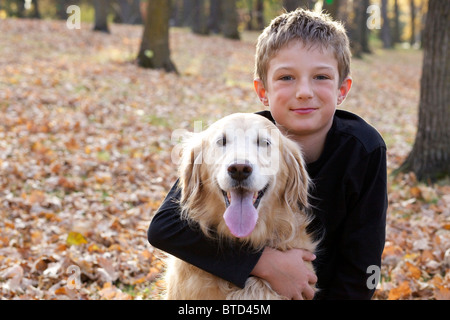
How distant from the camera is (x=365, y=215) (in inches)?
111

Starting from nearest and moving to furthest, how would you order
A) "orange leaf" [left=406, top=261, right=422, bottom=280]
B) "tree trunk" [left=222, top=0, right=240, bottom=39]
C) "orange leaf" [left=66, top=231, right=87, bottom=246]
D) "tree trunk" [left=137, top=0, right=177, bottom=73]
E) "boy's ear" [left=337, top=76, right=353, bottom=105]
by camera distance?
"boy's ear" [left=337, top=76, right=353, bottom=105]
"orange leaf" [left=406, top=261, right=422, bottom=280]
"orange leaf" [left=66, top=231, right=87, bottom=246]
"tree trunk" [left=137, top=0, right=177, bottom=73]
"tree trunk" [left=222, top=0, right=240, bottom=39]

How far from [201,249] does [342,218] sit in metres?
0.91

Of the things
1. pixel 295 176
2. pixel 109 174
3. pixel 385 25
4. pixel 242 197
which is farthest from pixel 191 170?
pixel 385 25

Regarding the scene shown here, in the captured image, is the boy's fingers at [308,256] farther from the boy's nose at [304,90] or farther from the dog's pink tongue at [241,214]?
the boy's nose at [304,90]

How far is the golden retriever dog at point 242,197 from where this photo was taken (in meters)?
2.51

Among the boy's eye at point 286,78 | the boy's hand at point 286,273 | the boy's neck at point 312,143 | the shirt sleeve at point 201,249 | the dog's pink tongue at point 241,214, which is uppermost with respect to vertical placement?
the boy's eye at point 286,78

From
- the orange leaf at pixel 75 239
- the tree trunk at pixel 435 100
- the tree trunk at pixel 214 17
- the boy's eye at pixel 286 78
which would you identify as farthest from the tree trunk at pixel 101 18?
the boy's eye at pixel 286 78

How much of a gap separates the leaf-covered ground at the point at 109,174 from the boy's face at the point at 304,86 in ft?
5.24

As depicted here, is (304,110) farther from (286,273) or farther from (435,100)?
(435,100)

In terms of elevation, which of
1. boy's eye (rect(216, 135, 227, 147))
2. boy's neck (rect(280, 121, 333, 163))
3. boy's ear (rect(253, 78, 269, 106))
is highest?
boy's ear (rect(253, 78, 269, 106))

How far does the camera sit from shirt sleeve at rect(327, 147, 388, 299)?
280cm

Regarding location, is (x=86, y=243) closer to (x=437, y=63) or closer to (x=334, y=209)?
(x=334, y=209)

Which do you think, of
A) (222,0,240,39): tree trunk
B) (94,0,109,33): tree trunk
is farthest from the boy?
(222,0,240,39): tree trunk

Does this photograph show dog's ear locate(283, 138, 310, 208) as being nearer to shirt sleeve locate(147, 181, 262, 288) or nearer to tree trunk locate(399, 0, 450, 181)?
shirt sleeve locate(147, 181, 262, 288)
